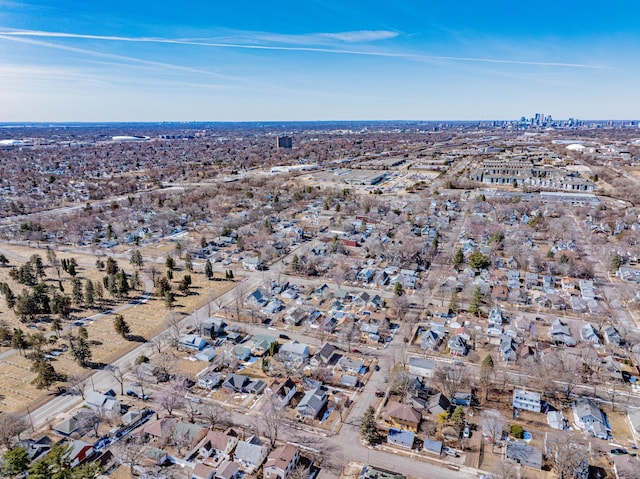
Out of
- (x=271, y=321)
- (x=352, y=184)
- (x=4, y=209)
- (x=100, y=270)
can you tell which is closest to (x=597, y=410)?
(x=271, y=321)

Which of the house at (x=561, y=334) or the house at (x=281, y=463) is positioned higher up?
the house at (x=561, y=334)

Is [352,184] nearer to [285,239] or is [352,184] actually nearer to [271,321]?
[285,239]

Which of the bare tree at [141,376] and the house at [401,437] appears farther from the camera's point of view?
the bare tree at [141,376]

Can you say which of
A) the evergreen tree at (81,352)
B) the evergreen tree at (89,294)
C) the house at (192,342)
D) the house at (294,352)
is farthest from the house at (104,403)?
the evergreen tree at (89,294)

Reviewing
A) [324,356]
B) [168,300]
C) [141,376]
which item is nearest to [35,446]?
[141,376]

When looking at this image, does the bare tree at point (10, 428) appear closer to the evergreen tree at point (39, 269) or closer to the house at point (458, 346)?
the evergreen tree at point (39, 269)

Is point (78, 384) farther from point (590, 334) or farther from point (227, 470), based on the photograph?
point (590, 334)
